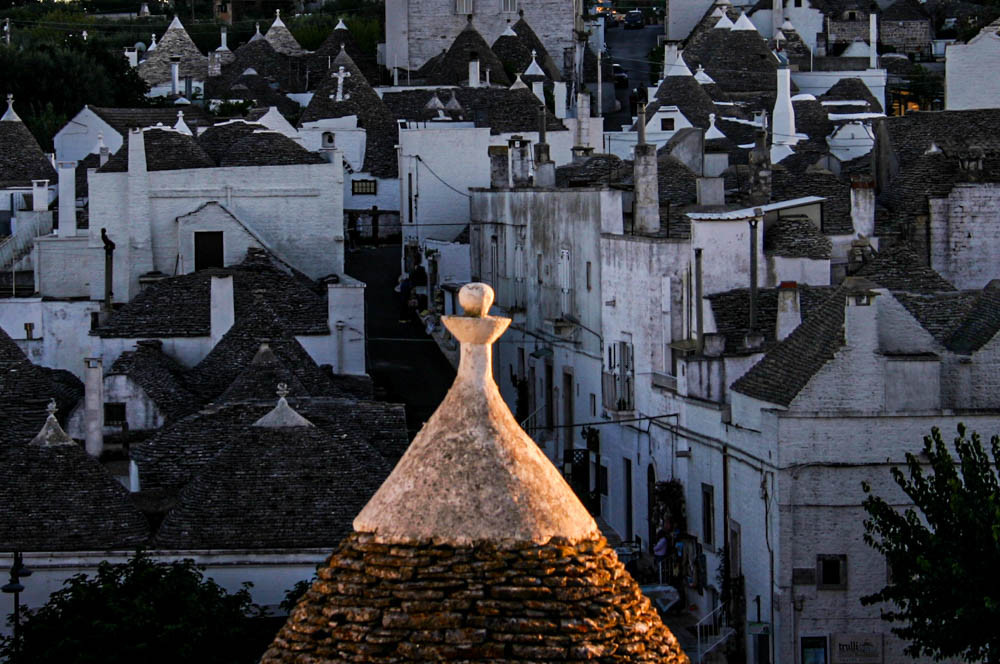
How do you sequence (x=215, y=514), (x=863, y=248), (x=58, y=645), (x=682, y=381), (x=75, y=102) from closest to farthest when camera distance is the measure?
(x=58, y=645), (x=215, y=514), (x=682, y=381), (x=863, y=248), (x=75, y=102)

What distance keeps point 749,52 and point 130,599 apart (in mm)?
65286

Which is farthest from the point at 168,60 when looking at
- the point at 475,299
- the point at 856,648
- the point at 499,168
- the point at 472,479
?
the point at 472,479

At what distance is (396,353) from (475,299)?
146ft

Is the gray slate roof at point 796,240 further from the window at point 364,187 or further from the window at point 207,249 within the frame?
the window at point 364,187

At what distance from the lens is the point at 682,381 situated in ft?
127

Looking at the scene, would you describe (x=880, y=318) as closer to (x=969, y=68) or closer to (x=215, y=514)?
(x=215, y=514)

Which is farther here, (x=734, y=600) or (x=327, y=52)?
(x=327, y=52)

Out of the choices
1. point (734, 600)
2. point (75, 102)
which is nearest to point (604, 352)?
point (734, 600)

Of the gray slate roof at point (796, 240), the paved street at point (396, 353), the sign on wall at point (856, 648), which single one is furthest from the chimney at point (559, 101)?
the sign on wall at point (856, 648)

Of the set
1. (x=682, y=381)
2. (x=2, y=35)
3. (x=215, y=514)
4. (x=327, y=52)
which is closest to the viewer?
(x=215, y=514)

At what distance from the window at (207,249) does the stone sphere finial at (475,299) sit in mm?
45972

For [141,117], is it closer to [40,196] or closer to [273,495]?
[40,196]

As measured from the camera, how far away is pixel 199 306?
50281 mm

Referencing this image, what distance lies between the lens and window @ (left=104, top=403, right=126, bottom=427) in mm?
42031
